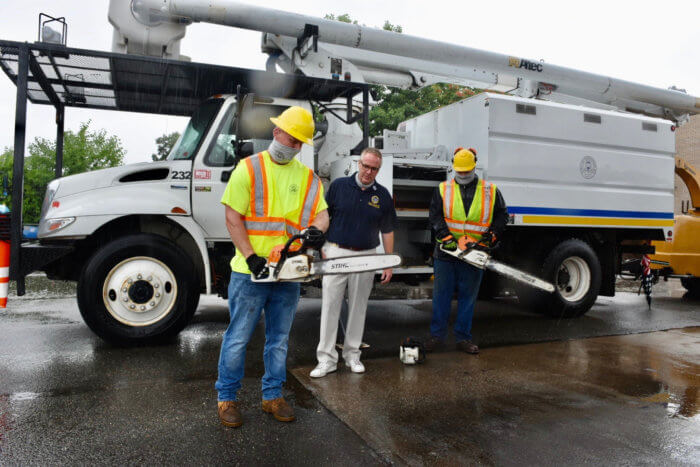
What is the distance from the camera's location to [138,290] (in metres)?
4.87

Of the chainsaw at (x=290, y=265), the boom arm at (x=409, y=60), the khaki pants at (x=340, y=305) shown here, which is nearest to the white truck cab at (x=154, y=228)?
the boom arm at (x=409, y=60)

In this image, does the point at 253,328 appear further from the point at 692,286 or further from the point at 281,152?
the point at 692,286

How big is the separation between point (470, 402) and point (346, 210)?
5.82 ft

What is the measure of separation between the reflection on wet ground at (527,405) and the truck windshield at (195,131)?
2610mm

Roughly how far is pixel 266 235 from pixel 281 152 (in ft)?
1.71

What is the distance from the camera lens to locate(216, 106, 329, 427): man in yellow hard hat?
A: 316 cm

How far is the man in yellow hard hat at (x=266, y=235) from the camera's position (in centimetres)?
316

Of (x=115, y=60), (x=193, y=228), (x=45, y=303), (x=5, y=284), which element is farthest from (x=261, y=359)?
(x=45, y=303)

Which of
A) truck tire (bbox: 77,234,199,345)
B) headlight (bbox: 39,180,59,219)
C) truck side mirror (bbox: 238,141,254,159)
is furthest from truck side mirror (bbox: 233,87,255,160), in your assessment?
headlight (bbox: 39,180,59,219)

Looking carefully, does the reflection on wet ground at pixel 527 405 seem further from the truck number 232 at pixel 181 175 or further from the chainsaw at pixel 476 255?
the truck number 232 at pixel 181 175

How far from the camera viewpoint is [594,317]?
7.48 meters

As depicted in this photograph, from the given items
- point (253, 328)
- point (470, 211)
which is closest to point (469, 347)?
point (470, 211)

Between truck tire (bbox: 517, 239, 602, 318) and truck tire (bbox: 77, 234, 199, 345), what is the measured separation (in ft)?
14.8

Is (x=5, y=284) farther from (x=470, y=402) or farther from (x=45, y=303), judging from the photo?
(x=470, y=402)
